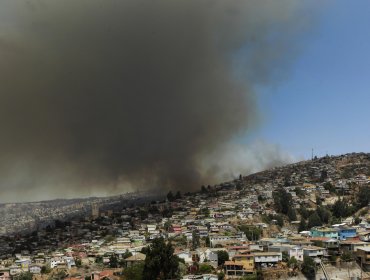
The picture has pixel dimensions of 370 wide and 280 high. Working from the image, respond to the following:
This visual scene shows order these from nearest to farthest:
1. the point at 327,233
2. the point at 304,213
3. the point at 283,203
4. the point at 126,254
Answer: the point at 126,254, the point at 327,233, the point at 304,213, the point at 283,203

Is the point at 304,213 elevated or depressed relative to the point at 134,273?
elevated

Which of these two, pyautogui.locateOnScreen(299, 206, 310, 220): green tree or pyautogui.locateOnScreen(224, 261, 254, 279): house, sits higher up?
pyautogui.locateOnScreen(299, 206, 310, 220): green tree

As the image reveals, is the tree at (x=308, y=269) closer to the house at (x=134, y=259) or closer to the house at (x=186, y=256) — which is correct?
the house at (x=186, y=256)

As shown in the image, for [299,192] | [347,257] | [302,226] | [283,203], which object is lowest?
[347,257]

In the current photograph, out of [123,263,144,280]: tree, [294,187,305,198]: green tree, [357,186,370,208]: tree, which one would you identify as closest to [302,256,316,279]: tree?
[123,263,144,280]: tree

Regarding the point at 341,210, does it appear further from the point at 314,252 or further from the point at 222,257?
the point at 222,257

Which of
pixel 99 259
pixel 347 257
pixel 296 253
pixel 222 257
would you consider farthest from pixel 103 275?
pixel 347 257

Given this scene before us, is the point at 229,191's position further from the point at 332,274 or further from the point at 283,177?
the point at 332,274

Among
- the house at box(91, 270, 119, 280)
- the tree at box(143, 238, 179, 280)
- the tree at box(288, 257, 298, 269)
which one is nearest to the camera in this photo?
the tree at box(143, 238, 179, 280)

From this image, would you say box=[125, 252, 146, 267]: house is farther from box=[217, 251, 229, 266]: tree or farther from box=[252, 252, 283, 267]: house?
box=[252, 252, 283, 267]: house
